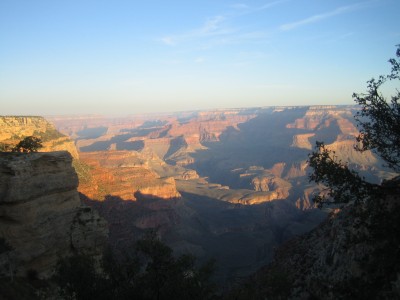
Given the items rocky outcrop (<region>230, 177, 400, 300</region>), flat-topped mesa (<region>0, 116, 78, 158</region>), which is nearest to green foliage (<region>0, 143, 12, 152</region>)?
flat-topped mesa (<region>0, 116, 78, 158</region>)

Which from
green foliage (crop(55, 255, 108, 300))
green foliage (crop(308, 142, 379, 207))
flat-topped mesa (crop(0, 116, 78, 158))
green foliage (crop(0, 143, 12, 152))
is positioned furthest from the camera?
flat-topped mesa (crop(0, 116, 78, 158))

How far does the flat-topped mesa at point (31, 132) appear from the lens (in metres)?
51.9

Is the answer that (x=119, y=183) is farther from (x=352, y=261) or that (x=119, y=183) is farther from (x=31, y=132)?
(x=352, y=261)

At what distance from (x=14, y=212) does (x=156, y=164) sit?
441 feet

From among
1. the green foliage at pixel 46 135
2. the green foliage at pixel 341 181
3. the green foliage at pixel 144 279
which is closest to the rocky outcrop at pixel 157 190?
the green foliage at pixel 46 135

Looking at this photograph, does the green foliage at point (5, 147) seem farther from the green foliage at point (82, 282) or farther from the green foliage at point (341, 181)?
the green foliage at point (341, 181)

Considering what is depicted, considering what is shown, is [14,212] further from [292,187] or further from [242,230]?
[292,187]

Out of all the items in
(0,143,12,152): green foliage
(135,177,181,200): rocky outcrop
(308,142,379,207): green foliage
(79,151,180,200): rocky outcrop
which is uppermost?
(308,142,379,207): green foliage

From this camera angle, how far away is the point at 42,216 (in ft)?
88.7

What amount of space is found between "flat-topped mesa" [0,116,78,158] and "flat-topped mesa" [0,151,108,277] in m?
18.2

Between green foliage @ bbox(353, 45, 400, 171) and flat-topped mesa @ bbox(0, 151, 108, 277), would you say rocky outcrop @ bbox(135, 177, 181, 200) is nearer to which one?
flat-topped mesa @ bbox(0, 151, 108, 277)

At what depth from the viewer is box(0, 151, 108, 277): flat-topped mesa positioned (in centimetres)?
2494

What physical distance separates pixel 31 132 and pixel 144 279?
5389 cm

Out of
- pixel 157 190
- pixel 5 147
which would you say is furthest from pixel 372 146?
pixel 157 190
